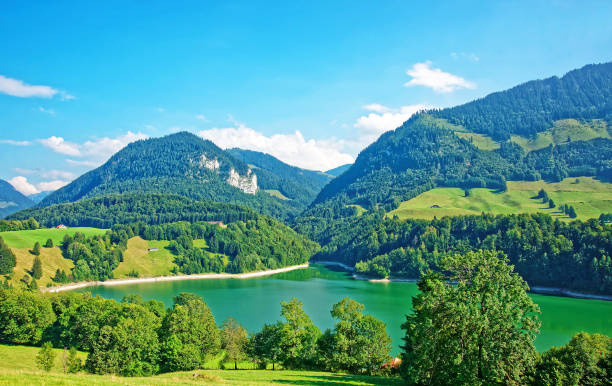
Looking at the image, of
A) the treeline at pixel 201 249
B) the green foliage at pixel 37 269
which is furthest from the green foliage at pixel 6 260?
the treeline at pixel 201 249

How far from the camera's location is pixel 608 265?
9100 centimetres

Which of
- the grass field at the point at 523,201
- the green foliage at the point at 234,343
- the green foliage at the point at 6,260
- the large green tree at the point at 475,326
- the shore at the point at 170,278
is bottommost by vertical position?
the shore at the point at 170,278

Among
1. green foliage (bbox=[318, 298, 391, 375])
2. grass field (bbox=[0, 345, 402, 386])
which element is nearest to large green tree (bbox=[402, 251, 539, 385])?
grass field (bbox=[0, 345, 402, 386])

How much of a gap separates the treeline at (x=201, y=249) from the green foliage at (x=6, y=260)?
11.9 m

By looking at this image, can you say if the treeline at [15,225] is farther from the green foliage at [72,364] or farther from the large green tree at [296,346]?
the large green tree at [296,346]

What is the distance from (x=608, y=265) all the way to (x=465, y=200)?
98757 millimetres

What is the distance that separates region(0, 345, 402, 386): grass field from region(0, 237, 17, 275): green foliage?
64724mm

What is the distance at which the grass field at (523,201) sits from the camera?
15156 centimetres

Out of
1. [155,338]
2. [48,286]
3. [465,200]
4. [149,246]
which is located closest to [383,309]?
[155,338]

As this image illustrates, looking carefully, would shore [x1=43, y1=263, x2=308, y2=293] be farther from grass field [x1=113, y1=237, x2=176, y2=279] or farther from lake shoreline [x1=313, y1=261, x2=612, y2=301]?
lake shoreline [x1=313, y1=261, x2=612, y2=301]

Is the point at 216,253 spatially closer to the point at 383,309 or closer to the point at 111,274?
the point at 111,274

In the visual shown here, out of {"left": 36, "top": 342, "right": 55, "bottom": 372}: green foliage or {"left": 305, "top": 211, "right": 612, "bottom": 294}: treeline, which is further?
{"left": 305, "top": 211, "right": 612, "bottom": 294}: treeline

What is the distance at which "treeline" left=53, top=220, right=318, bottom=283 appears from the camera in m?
124

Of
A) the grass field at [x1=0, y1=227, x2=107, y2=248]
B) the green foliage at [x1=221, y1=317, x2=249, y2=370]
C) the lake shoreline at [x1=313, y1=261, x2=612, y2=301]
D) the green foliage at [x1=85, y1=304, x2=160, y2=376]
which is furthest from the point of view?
the grass field at [x1=0, y1=227, x2=107, y2=248]
